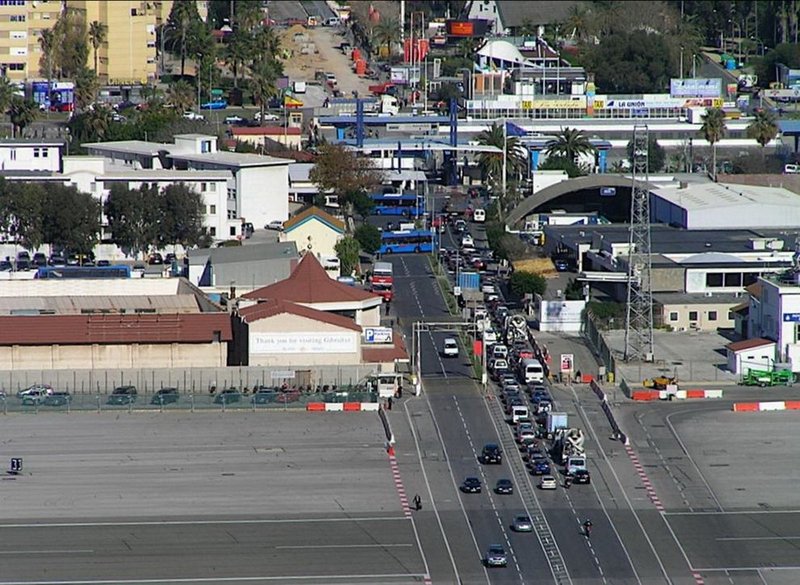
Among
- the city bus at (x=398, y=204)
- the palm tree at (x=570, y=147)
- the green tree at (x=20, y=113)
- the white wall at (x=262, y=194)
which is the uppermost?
the green tree at (x=20, y=113)

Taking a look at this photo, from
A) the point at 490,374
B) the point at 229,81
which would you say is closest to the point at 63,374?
the point at 490,374

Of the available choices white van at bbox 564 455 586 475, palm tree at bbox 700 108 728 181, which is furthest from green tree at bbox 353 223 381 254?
white van at bbox 564 455 586 475

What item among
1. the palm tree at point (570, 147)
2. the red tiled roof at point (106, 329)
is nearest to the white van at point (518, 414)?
the red tiled roof at point (106, 329)

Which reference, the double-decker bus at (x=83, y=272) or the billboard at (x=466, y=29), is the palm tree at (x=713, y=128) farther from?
the billboard at (x=466, y=29)

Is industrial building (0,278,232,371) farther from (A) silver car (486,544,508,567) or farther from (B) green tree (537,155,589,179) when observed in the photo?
(B) green tree (537,155,589,179)

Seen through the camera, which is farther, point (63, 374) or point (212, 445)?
point (63, 374)

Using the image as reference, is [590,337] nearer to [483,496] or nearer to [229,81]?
[483,496]

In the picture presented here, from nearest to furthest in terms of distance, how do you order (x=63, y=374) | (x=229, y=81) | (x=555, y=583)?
(x=555, y=583)
(x=63, y=374)
(x=229, y=81)
